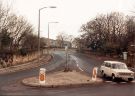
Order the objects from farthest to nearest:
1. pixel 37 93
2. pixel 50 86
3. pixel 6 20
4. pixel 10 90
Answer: pixel 6 20 → pixel 50 86 → pixel 10 90 → pixel 37 93

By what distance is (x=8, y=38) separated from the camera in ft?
198

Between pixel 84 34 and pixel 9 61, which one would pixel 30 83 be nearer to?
pixel 9 61

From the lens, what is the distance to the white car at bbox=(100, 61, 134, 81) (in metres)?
29.8

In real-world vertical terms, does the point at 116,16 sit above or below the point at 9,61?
above

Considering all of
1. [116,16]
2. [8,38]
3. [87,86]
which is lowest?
[87,86]

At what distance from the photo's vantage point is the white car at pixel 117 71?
97.8ft

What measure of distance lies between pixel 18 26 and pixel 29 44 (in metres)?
6.35

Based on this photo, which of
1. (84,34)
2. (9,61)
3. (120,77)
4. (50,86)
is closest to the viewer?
(50,86)

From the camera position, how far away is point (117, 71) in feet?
98.9

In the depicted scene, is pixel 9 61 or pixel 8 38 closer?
pixel 9 61

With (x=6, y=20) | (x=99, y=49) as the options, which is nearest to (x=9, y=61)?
(x=6, y=20)

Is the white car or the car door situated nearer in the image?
the white car

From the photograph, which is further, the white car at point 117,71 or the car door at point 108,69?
the car door at point 108,69

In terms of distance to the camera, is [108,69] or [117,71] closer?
[117,71]
